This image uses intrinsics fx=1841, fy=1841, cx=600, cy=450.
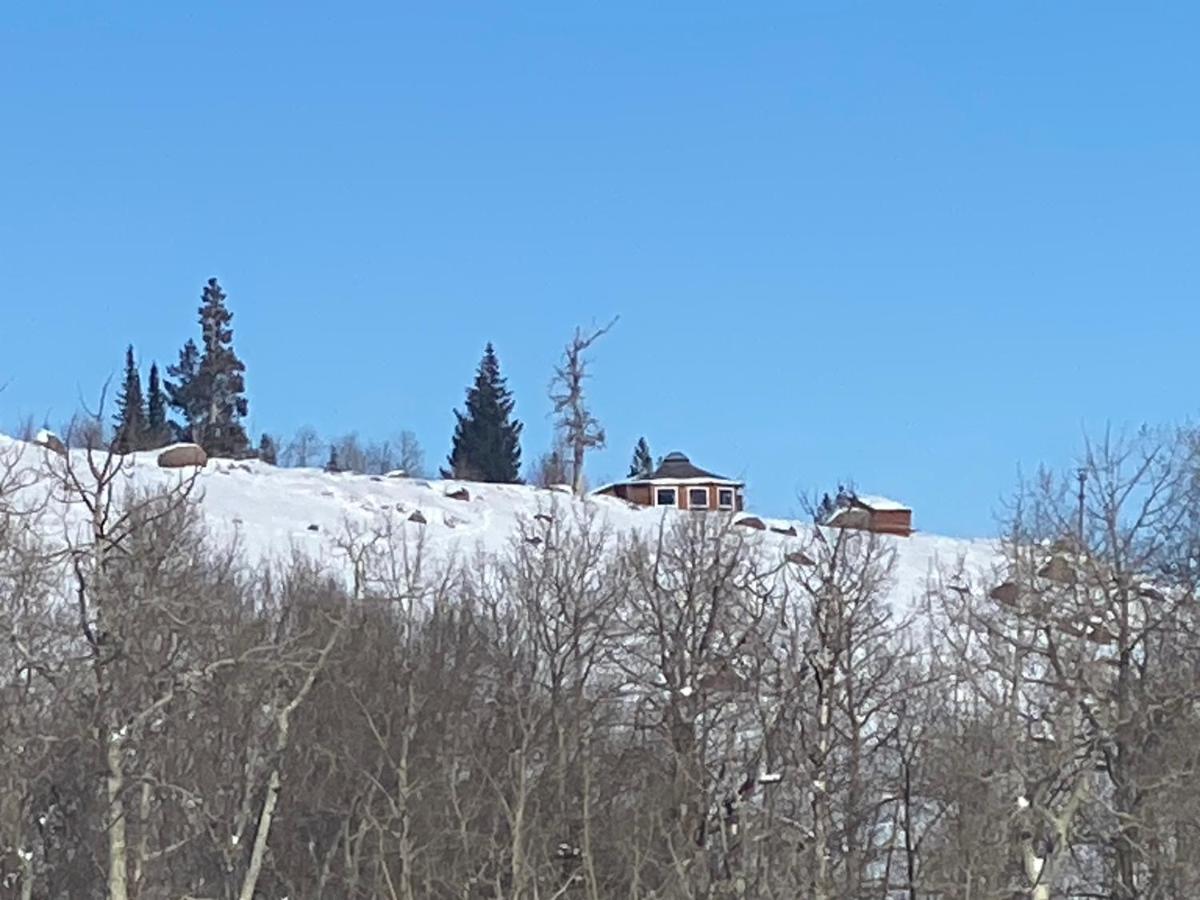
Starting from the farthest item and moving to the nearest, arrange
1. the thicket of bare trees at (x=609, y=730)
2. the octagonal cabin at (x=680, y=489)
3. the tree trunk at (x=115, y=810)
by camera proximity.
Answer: the octagonal cabin at (x=680, y=489) → the thicket of bare trees at (x=609, y=730) → the tree trunk at (x=115, y=810)

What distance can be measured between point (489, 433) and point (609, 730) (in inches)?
2132

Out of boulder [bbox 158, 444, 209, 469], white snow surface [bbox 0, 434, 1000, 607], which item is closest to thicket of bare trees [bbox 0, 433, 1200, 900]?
white snow surface [bbox 0, 434, 1000, 607]

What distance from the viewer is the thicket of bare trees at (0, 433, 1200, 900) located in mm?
27734

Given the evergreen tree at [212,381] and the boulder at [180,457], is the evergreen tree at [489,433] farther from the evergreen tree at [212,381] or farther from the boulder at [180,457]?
the boulder at [180,457]

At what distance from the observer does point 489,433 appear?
92.4 m

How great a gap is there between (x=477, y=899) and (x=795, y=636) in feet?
41.8

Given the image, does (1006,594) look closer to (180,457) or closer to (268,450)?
(180,457)

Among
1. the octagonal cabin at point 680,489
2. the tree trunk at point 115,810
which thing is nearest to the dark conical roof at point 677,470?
the octagonal cabin at point 680,489

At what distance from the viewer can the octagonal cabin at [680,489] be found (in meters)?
70.6

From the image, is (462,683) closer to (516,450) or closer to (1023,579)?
(1023,579)

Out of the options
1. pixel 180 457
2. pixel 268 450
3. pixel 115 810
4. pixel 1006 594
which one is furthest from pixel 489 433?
pixel 115 810

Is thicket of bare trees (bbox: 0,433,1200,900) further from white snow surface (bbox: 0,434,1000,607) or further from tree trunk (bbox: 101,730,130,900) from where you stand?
white snow surface (bbox: 0,434,1000,607)

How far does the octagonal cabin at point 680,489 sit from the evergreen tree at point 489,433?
737 inches

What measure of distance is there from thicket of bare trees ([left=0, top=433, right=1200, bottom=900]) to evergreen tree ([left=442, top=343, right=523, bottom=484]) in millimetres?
45079
